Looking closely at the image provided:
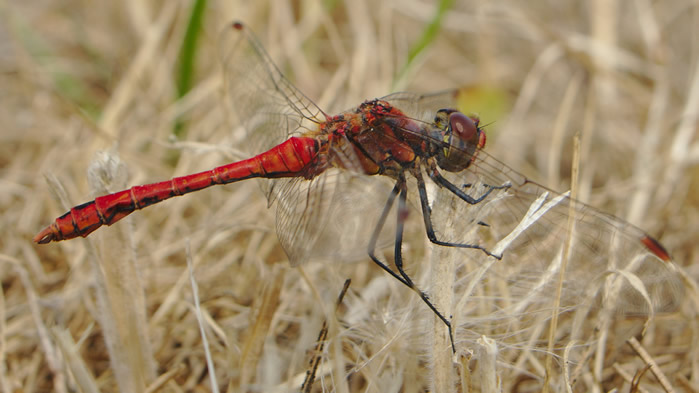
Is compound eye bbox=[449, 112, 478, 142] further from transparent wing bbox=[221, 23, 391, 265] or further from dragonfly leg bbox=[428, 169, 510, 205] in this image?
transparent wing bbox=[221, 23, 391, 265]

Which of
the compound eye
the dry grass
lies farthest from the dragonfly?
the dry grass

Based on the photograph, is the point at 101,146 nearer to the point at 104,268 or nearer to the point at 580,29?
the point at 104,268

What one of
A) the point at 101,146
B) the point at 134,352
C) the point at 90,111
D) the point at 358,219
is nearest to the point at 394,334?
the point at 358,219

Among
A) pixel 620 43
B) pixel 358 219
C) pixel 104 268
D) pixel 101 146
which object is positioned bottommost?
pixel 104 268

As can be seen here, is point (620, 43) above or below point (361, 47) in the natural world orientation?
above

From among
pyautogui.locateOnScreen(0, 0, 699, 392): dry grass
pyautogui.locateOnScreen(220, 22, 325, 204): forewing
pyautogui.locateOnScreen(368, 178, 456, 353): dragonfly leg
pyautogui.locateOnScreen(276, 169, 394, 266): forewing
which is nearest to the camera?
pyautogui.locateOnScreen(368, 178, 456, 353): dragonfly leg

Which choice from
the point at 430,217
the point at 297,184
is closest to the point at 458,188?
the point at 430,217
